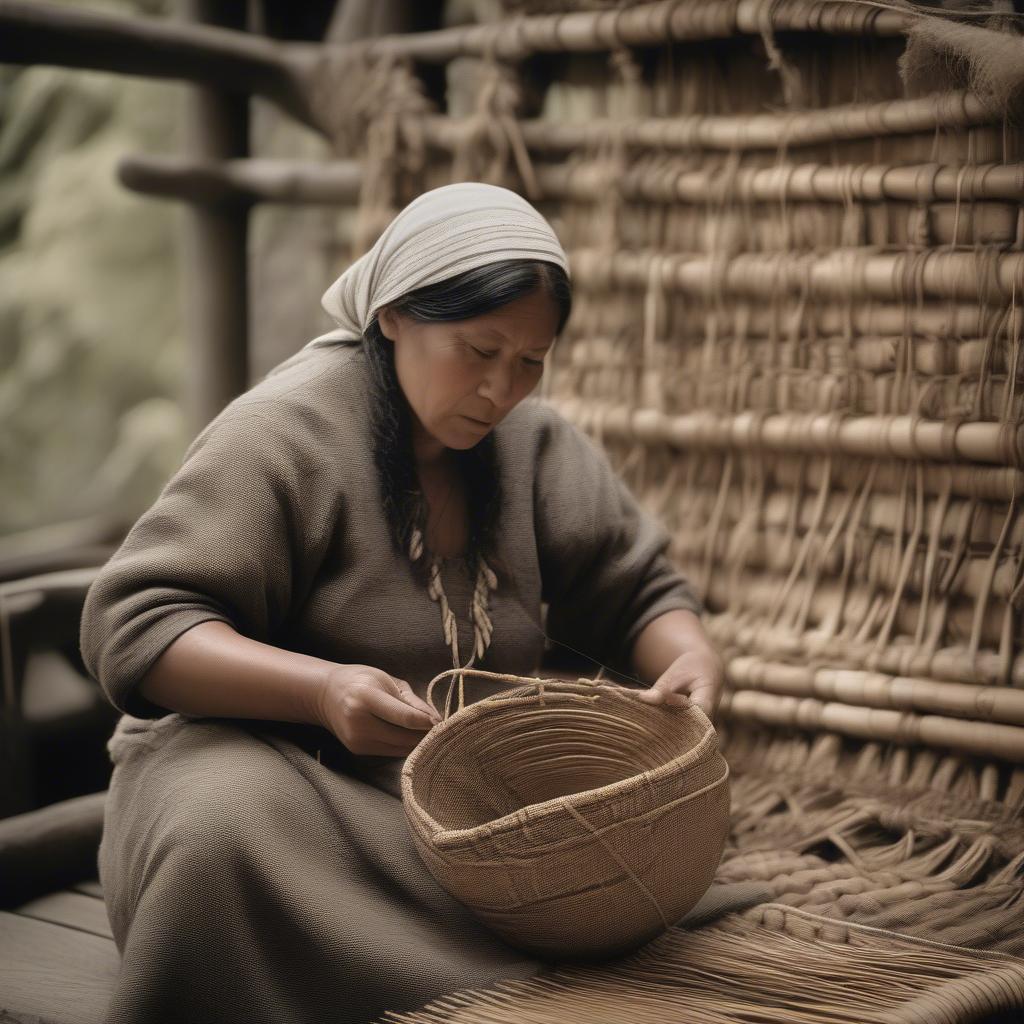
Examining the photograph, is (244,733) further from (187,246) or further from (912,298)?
(187,246)

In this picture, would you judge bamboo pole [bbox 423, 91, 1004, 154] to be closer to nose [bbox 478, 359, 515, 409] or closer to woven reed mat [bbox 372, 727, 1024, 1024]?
nose [bbox 478, 359, 515, 409]

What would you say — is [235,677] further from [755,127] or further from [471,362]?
[755,127]

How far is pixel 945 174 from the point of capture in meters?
2.04

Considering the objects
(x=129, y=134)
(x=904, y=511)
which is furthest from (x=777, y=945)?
(x=129, y=134)

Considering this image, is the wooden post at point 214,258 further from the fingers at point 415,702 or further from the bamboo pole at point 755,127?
the fingers at point 415,702

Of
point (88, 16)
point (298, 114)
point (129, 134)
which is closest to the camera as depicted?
point (88, 16)

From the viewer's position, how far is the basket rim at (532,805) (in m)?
1.37

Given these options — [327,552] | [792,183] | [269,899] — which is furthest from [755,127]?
[269,899]

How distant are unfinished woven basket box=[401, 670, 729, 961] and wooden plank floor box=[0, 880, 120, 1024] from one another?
1.59 ft

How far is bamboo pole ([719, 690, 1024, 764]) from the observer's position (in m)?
1.97

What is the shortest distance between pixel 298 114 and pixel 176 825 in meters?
1.74

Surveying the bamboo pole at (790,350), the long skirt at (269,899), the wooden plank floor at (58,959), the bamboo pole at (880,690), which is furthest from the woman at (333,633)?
the bamboo pole at (790,350)

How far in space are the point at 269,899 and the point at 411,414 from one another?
0.62 meters

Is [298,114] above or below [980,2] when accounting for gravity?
below
